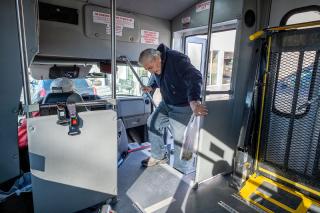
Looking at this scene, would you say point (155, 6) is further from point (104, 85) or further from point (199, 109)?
point (199, 109)

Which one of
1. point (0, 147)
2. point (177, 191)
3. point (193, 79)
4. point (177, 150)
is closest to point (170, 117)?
point (177, 150)

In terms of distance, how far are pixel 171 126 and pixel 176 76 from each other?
2.16ft

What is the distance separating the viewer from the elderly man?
91.4 inches

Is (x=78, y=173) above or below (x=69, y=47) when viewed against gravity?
below

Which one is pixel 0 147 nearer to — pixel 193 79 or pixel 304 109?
pixel 193 79

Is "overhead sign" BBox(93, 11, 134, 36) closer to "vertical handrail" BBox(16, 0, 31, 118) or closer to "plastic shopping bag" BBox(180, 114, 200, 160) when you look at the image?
"vertical handrail" BBox(16, 0, 31, 118)

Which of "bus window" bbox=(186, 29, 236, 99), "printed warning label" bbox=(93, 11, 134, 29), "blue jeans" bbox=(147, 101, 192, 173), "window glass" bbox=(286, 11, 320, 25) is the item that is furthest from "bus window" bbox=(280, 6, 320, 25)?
"printed warning label" bbox=(93, 11, 134, 29)

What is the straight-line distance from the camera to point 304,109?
2127mm

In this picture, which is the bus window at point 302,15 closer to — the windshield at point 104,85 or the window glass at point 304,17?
the window glass at point 304,17

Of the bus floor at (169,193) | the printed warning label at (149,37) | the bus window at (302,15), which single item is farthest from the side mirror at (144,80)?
the bus window at (302,15)

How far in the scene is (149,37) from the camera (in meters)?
3.22

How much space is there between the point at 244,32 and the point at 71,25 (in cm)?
205

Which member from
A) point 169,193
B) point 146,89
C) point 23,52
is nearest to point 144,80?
point 146,89

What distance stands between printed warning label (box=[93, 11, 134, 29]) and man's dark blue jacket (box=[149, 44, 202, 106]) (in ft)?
2.51
